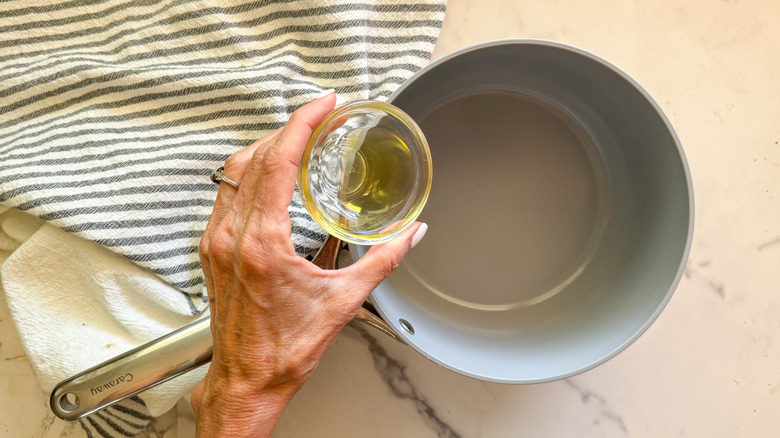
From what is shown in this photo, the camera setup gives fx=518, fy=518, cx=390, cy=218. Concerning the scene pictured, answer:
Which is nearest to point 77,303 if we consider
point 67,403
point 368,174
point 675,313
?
point 67,403

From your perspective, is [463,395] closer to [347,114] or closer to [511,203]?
[511,203]

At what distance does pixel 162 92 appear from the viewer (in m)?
0.55

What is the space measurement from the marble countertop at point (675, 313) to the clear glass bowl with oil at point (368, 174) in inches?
6.6

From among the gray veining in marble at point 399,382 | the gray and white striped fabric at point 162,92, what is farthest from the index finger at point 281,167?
the gray veining in marble at point 399,382

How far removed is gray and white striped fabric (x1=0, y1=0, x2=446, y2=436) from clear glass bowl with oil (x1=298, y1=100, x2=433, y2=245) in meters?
0.05

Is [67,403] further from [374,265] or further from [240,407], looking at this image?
[374,265]

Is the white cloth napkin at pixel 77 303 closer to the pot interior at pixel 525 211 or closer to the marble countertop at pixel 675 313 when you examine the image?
the marble countertop at pixel 675 313

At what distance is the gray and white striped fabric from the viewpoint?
534mm

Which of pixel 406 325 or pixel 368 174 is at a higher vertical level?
pixel 368 174

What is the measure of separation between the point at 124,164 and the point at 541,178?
46 centimetres

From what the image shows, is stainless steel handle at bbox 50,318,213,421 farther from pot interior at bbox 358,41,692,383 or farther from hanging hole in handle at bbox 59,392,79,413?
pot interior at bbox 358,41,692,383

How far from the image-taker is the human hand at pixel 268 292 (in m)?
0.41

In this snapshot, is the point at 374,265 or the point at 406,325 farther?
the point at 406,325

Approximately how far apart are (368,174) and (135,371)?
28cm
